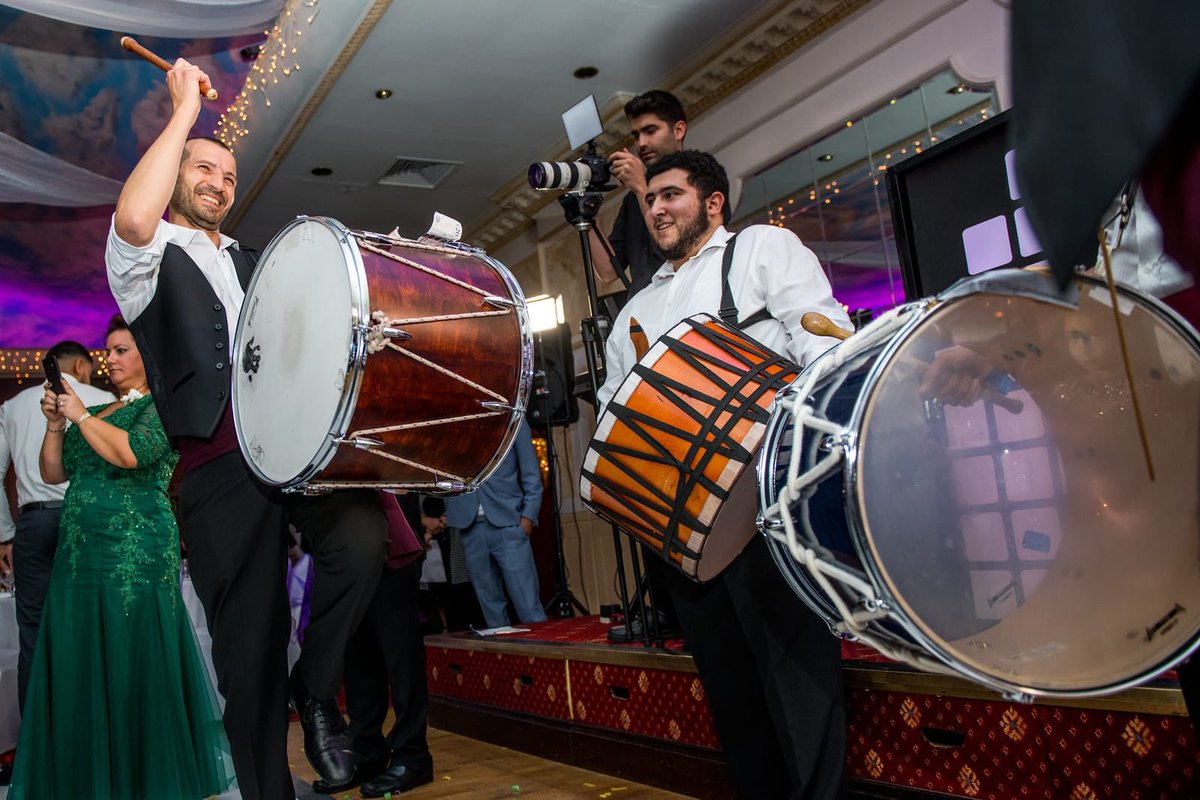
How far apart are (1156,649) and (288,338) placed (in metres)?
1.51

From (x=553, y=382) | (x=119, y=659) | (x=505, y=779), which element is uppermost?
(x=553, y=382)

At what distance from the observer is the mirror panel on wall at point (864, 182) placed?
459 centimetres

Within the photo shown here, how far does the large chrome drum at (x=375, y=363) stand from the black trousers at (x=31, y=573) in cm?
240

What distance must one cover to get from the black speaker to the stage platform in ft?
7.54

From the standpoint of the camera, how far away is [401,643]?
9.23 feet

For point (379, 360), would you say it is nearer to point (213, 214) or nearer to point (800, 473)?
point (213, 214)

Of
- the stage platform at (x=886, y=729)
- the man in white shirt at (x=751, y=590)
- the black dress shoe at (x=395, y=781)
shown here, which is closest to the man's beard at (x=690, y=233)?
the man in white shirt at (x=751, y=590)

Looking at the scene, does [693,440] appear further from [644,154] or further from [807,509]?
[644,154]

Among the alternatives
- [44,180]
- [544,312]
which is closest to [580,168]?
[544,312]

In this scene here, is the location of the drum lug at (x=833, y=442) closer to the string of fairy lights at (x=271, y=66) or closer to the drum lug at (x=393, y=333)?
the drum lug at (x=393, y=333)

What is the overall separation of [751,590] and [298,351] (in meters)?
0.98

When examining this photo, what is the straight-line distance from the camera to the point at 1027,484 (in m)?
1.05

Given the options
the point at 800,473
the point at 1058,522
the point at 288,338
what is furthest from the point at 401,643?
the point at 1058,522

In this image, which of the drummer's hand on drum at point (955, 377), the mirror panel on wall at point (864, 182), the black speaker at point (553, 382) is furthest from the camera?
the black speaker at point (553, 382)
